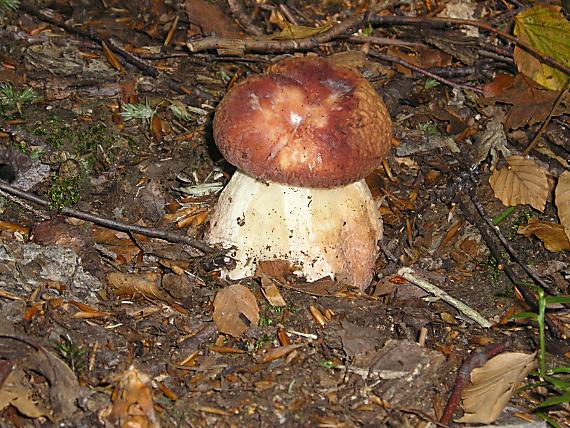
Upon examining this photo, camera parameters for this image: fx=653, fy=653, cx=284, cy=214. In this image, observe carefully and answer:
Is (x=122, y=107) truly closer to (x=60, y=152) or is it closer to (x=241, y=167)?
(x=60, y=152)

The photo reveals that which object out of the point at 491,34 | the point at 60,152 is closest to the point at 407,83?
the point at 491,34

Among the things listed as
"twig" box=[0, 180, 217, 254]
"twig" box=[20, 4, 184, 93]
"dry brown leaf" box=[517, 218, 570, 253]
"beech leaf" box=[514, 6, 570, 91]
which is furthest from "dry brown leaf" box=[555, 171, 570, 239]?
"twig" box=[20, 4, 184, 93]

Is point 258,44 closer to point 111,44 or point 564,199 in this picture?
point 111,44

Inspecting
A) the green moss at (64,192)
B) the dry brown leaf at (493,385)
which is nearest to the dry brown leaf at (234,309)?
the dry brown leaf at (493,385)

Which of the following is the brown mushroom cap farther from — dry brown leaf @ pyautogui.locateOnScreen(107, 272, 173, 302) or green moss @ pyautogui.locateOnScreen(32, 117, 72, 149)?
green moss @ pyautogui.locateOnScreen(32, 117, 72, 149)

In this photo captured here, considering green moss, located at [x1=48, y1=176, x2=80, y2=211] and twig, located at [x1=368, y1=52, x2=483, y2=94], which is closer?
green moss, located at [x1=48, y1=176, x2=80, y2=211]
